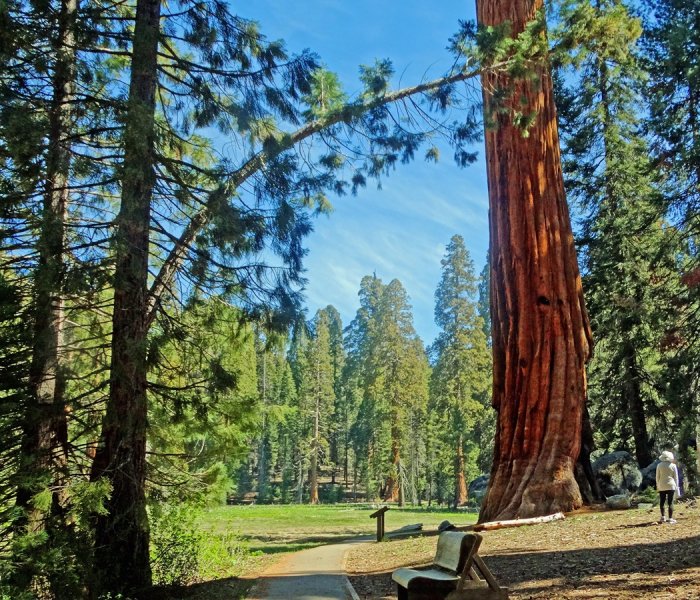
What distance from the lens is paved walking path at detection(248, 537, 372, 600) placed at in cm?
725

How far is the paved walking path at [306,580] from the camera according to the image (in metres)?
7.25

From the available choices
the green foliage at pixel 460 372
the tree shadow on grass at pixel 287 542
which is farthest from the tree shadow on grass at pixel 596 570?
the green foliage at pixel 460 372

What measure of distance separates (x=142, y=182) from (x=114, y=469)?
10.1 ft

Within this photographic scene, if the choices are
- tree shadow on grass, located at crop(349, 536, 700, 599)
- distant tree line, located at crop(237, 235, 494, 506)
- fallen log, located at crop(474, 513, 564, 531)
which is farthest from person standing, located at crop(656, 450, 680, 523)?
distant tree line, located at crop(237, 235, 494, 506)

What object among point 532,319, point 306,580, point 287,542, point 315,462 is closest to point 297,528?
point 287,542

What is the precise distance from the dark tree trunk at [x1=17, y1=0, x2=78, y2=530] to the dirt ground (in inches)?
153

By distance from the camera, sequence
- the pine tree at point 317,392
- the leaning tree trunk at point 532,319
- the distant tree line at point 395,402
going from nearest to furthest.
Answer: the leaning tree trunk at point 532,319, the distant tree line at point 395,402, the pine tree at point 317,392

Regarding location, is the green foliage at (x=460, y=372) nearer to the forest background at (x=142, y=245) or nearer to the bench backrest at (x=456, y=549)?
the forest background at (x=142, y=245)

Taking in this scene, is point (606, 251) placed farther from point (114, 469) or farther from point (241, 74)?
point (114, 469)

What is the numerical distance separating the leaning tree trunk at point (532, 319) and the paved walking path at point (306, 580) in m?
3.12

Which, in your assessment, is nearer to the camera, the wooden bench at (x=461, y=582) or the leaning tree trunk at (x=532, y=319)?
the wooden bench at (x=461, y=582)

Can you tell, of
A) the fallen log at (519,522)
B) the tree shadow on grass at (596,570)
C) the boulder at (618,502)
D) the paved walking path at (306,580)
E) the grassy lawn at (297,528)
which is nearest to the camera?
the tree shadow on grass at (596,570)

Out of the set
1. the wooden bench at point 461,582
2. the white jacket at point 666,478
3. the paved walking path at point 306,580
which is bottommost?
the paved walking path at point 306,580

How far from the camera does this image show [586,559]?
6.98 m
